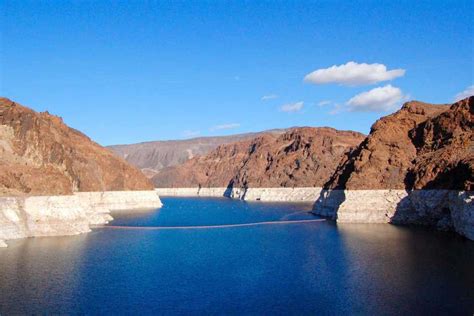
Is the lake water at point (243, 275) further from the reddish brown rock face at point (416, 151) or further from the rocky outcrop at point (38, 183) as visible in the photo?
the reddish brown rock face at point (416, 151)

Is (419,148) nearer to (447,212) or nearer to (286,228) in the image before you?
(447,212)

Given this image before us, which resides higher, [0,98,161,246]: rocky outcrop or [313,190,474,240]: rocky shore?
[0,98,161,246]: rocky outcrop

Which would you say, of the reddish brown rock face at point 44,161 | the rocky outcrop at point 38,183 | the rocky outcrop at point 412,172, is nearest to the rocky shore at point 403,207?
the rocky outcrop at point 412,172

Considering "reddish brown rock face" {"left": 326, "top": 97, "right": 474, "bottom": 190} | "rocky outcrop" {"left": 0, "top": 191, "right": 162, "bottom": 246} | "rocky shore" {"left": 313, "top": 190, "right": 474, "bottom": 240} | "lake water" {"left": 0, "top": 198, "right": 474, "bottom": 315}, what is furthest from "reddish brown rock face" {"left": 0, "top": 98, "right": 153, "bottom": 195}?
"reddish brown rock face" {"left": 326, "top": 97, "right": 474, "bottom": 190}

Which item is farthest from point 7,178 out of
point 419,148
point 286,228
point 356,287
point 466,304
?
point 419,148

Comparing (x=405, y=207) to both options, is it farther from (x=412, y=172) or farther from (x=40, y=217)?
(x=40, y=217)

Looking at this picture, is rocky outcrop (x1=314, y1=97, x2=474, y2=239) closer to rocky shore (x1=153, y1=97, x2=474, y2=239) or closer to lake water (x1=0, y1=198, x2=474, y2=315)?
rocky shore (x1=153, y1=97, x2=474, y2=239)
